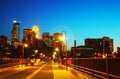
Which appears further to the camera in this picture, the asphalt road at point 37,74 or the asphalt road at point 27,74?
the asphalt road at point 37,74

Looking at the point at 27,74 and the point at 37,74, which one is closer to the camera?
the point at 27,74

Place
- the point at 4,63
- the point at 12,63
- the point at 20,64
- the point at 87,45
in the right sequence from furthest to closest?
the point at 87,45, the point at 20,64, the point at 12,63, the point at 4,63

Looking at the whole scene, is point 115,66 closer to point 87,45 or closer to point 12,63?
point 12,63

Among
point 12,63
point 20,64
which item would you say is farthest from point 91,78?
point 20,64

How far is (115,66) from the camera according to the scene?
1831 centimetres

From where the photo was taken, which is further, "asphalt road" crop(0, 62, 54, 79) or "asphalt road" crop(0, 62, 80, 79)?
"asphalt road" crop(0, 62, 80, 79)

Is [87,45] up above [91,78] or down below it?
above

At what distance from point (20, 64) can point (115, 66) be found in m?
64.4

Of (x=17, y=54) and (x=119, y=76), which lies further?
(x=17, y=54)

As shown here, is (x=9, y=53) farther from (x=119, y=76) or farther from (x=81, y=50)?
(x=119, y=76)

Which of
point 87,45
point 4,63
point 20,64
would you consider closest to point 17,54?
point 87,45

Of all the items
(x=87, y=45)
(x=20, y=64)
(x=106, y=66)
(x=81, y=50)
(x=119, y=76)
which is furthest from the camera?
(x=87, y=45)

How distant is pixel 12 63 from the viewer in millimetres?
71938

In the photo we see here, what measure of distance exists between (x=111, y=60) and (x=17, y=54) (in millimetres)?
142362
